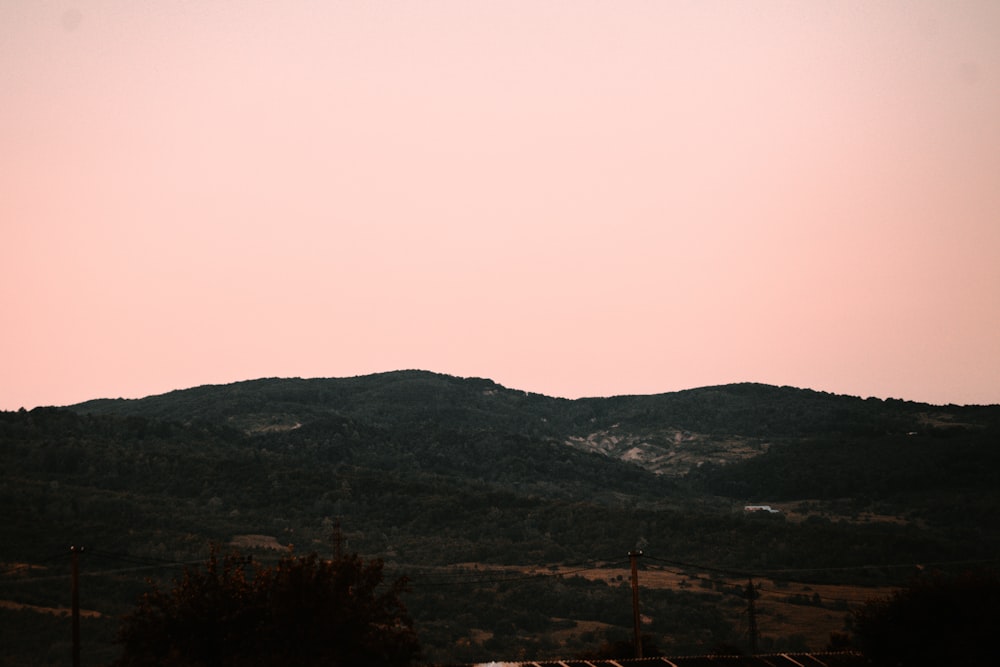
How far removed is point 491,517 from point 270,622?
81.3 metres

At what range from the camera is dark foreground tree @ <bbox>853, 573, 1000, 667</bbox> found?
40.1 metres

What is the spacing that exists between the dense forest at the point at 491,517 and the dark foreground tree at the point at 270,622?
77.9 feet

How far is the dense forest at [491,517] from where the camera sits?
76.4 meters

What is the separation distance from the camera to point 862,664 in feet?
143

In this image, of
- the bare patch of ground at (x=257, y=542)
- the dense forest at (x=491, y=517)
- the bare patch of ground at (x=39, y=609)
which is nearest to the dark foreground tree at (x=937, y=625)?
the dense forest at (x=491, y=517)

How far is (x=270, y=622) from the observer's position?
3641 centimetres

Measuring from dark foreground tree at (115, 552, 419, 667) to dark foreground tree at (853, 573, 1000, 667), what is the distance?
60.2 ft

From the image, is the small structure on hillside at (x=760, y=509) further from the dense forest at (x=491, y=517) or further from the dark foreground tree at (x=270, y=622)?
the dark foreground tree at (x=270, y=622)

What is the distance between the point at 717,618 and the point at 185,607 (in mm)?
52197

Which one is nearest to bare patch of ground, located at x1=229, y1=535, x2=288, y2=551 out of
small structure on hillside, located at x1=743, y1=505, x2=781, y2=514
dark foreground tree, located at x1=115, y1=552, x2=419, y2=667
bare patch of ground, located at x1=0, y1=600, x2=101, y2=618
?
bare patch of ground, located at x1=0, y1=600, x2=101, y2=618

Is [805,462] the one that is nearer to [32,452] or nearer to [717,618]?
[717,618]

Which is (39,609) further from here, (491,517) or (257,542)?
(491,517)

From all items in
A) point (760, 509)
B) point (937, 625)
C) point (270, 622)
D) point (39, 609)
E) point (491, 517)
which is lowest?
point (39, 609)

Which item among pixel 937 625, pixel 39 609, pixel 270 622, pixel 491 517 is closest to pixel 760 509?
pixel 491 517
